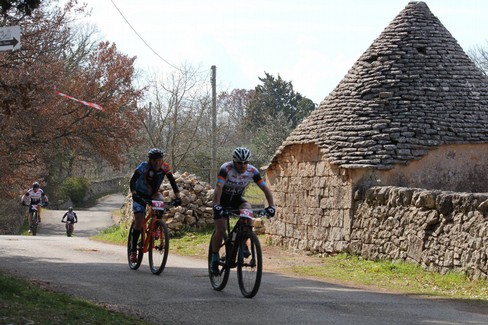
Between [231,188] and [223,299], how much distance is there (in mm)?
1392

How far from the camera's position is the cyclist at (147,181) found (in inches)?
456

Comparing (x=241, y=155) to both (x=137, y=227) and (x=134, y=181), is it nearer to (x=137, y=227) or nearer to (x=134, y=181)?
(x=134, y=181)

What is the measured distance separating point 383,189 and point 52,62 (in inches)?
365

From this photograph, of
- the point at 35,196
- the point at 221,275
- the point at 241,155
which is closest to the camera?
the point at 241,155

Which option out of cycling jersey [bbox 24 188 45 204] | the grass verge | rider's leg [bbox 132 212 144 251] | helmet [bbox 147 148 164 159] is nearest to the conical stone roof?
rider's leg [bbox 132 212 144 251]

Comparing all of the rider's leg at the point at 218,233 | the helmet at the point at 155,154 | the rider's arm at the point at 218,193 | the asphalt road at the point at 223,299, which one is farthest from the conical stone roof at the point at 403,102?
the rider's arm at the point at 218,193

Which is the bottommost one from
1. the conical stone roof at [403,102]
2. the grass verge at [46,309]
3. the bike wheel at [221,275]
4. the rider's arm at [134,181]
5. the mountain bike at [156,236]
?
the grass verge at [46,309]

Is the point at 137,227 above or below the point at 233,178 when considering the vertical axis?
below

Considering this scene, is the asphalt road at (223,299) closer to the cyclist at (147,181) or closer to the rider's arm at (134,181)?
the cyclist at (147,181)

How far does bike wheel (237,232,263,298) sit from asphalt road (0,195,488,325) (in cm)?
14

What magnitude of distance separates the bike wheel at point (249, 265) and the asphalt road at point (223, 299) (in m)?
0.14

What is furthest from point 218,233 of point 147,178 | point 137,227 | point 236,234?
point 137,227

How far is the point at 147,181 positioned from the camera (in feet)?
38.5

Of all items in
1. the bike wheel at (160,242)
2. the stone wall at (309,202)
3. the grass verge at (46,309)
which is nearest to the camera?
the grass verge at (46,309)
